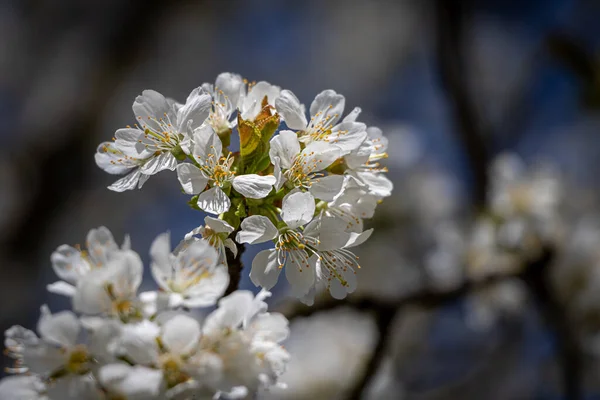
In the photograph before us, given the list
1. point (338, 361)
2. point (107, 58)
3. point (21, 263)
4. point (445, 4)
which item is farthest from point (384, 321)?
point (107, 58)

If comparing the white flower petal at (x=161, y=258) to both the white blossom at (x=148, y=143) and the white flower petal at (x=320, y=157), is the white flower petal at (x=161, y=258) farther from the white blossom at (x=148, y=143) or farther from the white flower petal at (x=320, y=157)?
the white flower petal at (x=320, y=157)

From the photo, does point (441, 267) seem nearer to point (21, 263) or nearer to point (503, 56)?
point (503, 56)

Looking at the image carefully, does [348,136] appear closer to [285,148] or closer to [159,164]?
[285,148]

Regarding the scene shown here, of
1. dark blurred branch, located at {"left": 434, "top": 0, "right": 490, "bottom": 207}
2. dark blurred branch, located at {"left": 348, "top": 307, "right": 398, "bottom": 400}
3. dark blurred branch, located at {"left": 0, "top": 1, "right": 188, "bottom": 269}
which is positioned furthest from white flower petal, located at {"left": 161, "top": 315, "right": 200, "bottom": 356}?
dark blurred branch, located at {"left": 0, "top": 1, "right": 188, "bottom": 269}

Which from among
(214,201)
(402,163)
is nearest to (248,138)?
(214,201)

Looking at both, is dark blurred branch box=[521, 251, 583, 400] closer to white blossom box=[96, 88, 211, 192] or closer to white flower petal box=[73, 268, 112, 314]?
white blossom box=[96, 88, 211, 192]

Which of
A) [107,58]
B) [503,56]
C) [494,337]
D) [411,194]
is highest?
[107,58]

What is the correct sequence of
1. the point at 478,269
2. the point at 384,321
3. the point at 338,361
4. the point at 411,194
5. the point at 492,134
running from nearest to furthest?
1. the point at 384,321
2. the point at 478,269
3. the point at 338,361
4. the point at 492,134
5. the point at 411,194
